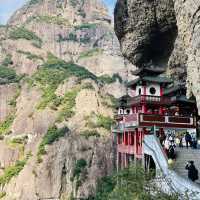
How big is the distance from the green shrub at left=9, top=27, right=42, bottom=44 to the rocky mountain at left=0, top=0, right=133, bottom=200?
0.31 m

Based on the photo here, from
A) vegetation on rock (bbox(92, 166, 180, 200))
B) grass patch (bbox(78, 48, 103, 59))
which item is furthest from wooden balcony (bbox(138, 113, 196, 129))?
grass patch (bbox(78, 48, 103, 59))

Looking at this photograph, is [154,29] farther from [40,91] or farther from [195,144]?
[40,91]

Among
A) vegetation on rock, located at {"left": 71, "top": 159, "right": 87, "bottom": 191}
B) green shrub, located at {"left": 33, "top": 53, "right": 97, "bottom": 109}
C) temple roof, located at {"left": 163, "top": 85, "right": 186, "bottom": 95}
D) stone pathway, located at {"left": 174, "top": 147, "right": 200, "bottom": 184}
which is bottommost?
stone pathway, located at {"left": 174, "top": 147, "right": 200, "bottom": 184}

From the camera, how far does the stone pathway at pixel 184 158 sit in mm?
23711

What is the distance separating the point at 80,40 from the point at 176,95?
12390 centimetres

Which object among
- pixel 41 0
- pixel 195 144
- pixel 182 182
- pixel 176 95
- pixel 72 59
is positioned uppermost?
pixel 41 0

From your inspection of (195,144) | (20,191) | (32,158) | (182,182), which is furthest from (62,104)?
(182,182)

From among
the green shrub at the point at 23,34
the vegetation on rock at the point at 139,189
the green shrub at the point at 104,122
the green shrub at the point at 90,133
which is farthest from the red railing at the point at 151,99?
the green shrub at the point at 23,34

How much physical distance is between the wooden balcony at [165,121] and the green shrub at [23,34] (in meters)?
107

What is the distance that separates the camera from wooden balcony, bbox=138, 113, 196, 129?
102ft

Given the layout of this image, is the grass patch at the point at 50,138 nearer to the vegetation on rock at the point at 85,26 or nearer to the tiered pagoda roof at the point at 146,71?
the tiered pagoda roof at the point at 146,71

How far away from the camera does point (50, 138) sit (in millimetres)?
82250

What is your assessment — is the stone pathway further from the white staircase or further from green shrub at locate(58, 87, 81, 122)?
green shrub at locate(58, 87, 81, 122)

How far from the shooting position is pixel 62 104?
3772 inches
